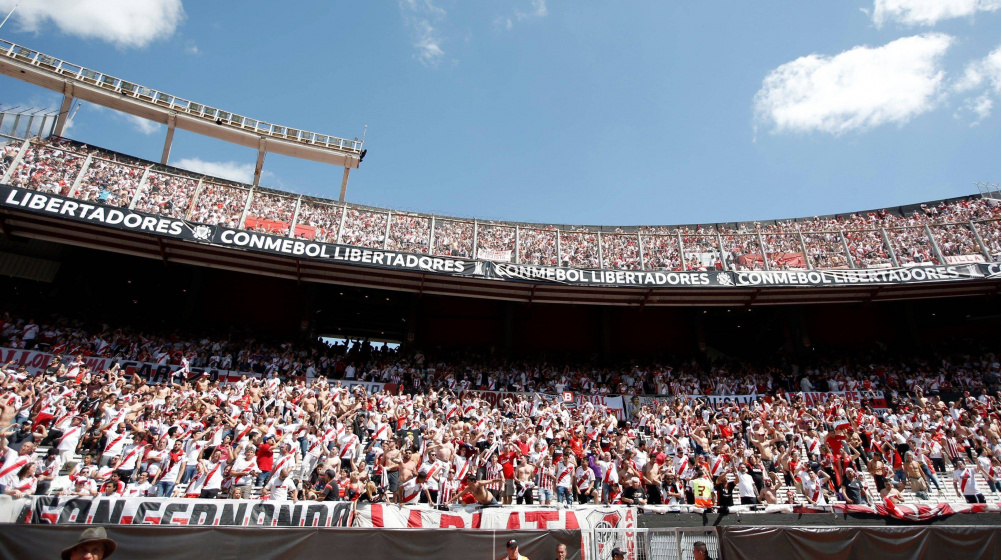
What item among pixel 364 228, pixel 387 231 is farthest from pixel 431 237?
pixel 364 228

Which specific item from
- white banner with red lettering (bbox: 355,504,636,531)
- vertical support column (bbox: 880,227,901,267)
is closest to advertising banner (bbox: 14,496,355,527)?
white banner with red lettering (bbox: 355,504,636,531)

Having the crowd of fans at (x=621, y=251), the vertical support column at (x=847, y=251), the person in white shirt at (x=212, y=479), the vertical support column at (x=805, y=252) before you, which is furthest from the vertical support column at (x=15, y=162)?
the vertical support column at (x=847, y=251)

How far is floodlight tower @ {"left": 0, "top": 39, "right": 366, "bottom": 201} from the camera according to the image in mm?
23438

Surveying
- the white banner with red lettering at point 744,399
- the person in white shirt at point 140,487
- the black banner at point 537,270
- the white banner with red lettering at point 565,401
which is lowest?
the person in white shirt at point 140,487

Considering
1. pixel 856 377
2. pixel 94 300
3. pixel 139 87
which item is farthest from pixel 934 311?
pixel 139 87

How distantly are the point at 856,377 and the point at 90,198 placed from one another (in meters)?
27.7

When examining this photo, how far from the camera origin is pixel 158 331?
19438 millimetres

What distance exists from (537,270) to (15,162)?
17001mm

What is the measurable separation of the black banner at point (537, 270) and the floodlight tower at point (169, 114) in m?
9.79

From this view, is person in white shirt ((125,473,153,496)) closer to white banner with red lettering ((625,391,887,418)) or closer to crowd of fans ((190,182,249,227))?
crowd of fans ((190,182,249,227))

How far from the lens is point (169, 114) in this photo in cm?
2564

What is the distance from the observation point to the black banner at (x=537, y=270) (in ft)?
55.5

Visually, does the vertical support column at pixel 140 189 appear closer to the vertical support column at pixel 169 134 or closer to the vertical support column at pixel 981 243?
the vertical support column at pixel 169 134

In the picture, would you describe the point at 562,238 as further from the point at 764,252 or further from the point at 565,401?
the point at 764,252
